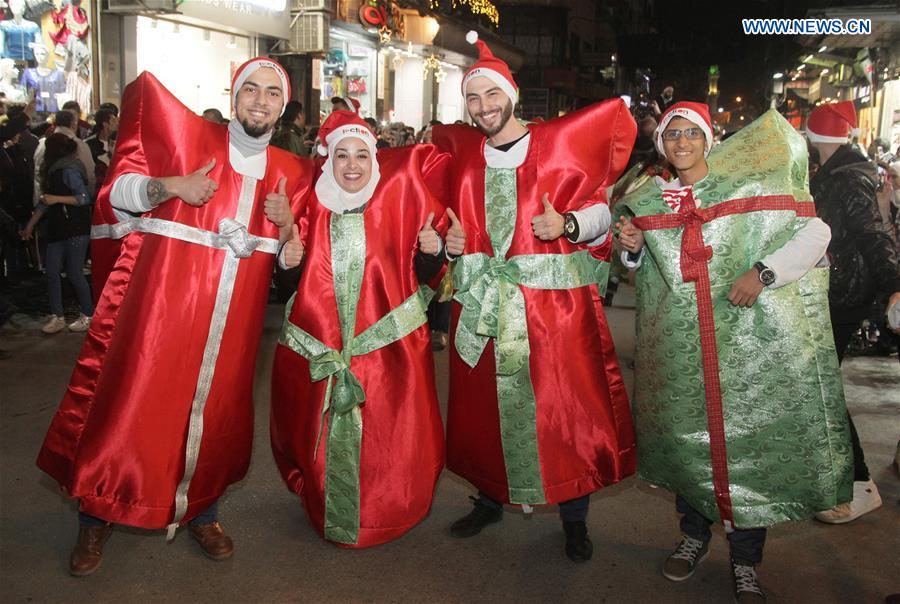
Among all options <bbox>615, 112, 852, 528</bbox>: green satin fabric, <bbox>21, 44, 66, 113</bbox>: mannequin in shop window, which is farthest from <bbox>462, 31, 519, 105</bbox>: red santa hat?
<bbox>21, 44, 66, 113</bbox>: mannequin in shop window

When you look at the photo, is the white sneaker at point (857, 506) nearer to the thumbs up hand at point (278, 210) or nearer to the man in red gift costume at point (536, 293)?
the man in red gift costume at point (536, 293)

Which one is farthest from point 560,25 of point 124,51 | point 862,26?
point 124,51

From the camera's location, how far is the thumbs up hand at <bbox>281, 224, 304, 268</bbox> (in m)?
3.28

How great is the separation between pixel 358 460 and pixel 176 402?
75 centimetres

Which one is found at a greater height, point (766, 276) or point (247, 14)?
point (247, 14)

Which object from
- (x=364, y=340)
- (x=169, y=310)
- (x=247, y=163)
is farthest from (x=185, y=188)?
(x=364, y=340)

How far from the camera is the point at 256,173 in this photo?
10.7 feet

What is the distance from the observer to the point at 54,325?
7.20 metres

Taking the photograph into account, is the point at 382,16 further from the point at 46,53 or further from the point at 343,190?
the point at 343,190

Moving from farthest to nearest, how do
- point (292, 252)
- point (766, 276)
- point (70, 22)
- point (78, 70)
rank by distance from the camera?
point (78, 70) < point (70, 22) < point (292, 252) < point (766, 276)

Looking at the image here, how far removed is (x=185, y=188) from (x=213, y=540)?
1.47 m

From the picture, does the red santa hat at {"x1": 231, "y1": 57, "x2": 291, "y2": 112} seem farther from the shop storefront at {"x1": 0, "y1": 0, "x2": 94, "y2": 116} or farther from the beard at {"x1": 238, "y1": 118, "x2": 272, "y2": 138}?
the shop storefront at {"x1": 0, "y1": 0, "x2": 94, "y2": 116}

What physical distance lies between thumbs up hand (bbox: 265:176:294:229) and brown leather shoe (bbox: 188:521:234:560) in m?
1.32

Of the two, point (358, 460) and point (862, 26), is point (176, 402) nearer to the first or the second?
point (358, 460)
